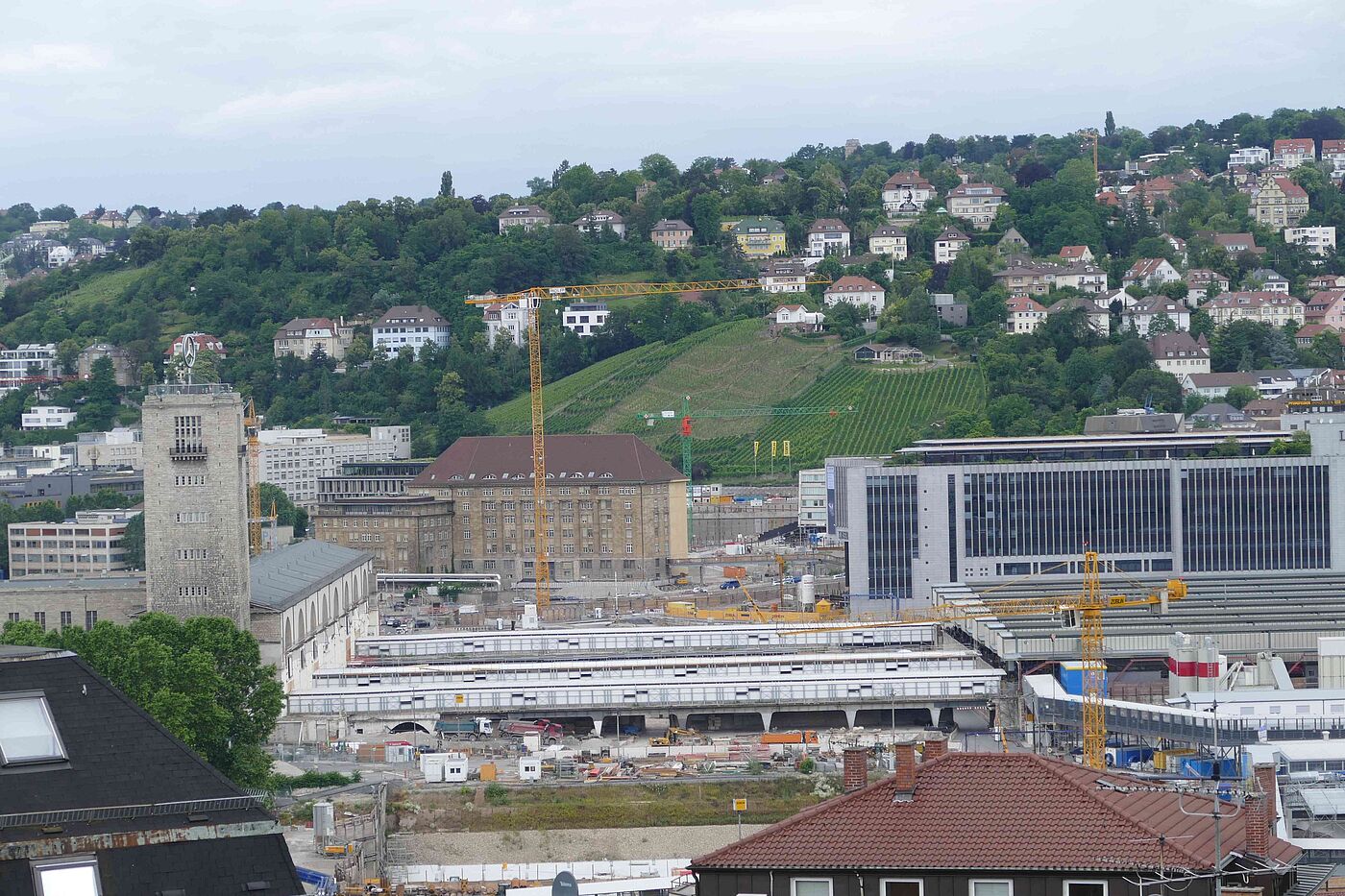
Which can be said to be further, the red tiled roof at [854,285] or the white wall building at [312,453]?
the red tiled roof at [854,285]

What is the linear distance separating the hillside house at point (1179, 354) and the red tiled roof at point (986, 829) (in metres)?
122

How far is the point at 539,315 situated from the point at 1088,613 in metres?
97.9

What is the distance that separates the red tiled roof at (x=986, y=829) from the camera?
16.9 m

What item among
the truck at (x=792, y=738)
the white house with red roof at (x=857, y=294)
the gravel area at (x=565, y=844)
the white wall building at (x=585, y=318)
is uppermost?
the white house with red roof at (x=857, y=294)

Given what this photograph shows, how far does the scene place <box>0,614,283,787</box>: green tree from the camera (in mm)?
51469

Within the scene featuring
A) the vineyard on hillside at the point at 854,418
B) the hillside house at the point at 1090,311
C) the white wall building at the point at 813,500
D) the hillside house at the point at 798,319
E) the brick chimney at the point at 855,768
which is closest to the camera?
the brick chimney at the point at 855,768

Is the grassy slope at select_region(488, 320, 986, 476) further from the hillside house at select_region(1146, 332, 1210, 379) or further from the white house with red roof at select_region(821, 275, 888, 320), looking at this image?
the hillside house at select_region(1146, 332, 1210, 379)

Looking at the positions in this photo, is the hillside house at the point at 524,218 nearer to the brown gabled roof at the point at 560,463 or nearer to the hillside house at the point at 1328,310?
the hillside house at the point at 1328,310

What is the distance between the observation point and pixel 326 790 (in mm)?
55531

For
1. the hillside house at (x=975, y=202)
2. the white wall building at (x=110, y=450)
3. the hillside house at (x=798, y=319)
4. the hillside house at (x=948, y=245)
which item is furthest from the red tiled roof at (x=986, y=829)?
the hillside house at (x=975, y=202)

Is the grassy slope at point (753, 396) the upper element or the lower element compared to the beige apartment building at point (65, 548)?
upper

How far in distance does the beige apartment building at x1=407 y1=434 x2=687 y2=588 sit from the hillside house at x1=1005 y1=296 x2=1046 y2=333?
3788 centimetres

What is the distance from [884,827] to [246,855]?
6120mm

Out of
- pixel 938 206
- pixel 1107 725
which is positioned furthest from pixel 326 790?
pixel 938 206
